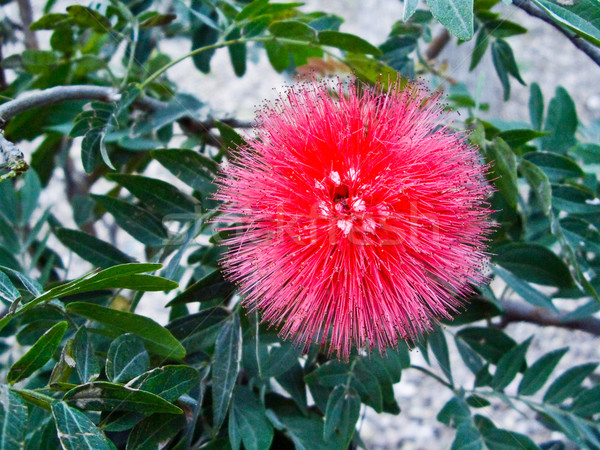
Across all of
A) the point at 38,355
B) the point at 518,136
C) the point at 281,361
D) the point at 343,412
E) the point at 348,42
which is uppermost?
the point at 348,42

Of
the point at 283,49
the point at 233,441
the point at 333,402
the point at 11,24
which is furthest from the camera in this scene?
the point at 11,24

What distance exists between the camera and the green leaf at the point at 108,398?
91 centimetres

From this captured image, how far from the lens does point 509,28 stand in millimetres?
1466

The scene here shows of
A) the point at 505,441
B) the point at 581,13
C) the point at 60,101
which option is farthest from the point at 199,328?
the point at 581,13

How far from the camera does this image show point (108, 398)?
92 cm

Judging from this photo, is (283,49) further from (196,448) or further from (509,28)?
(196,448)

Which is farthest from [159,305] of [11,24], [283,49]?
[283,49]

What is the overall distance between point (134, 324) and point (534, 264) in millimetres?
877

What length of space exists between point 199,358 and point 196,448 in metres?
0.18

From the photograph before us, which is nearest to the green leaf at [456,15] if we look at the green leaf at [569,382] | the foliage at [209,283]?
the foliage at [209,283]

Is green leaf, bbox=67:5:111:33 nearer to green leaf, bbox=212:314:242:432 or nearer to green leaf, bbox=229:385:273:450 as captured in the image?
green leaf, bbox=212:314:242:432

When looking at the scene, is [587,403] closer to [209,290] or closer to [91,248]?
[209,290]

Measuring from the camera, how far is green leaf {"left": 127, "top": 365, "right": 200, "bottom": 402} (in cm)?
96

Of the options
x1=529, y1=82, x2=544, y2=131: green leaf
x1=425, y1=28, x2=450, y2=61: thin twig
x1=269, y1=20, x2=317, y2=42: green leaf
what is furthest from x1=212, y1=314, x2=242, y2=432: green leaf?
x1=425, y1=28, x2=450, y2=61: thin twig
